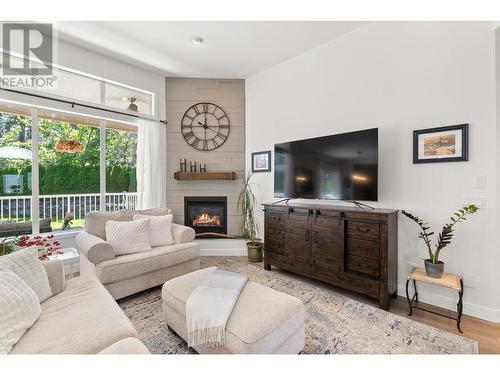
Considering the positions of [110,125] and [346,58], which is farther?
[110,125]

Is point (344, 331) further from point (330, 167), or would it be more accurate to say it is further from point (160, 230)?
point (160, 230)

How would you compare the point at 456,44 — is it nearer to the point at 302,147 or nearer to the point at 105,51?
the point at 302,147

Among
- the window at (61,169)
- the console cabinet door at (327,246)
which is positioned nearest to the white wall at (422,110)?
the console cabinet door at (327,246)

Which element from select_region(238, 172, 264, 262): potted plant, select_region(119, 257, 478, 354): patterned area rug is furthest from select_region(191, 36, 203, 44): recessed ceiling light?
select_region(119, 257, 478, 354): patterned area rug

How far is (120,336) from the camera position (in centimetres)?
121

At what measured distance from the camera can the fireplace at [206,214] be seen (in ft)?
13.8

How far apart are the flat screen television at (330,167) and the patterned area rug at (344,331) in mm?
1088

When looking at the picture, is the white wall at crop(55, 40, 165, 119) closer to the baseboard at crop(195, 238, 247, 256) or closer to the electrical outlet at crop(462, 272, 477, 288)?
the baseboard at crop(195, 238, 247, 256)

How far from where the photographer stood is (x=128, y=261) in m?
2.40

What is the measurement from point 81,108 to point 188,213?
2.19 metres

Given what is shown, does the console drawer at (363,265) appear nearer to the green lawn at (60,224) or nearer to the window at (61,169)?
the window at (61,169)

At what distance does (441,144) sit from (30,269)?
3.44 meters

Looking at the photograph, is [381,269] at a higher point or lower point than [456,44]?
lower
